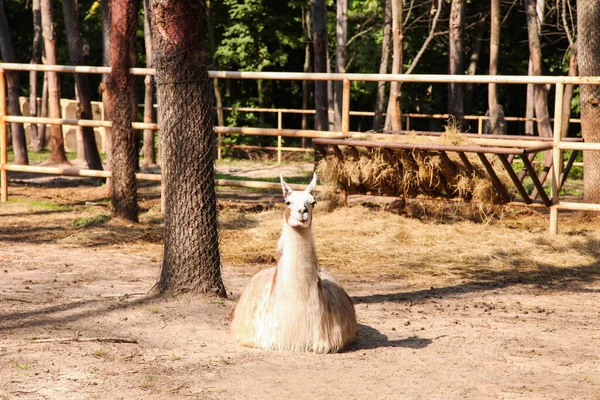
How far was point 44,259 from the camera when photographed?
841 cm

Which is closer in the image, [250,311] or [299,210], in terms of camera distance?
[299,210]

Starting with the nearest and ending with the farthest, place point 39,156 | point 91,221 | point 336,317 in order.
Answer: point 336,317, point 91,221, point 39,156

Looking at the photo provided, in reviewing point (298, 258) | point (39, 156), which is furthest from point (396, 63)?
point (298, 258)

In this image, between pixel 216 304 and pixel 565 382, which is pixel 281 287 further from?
pixel 565 382

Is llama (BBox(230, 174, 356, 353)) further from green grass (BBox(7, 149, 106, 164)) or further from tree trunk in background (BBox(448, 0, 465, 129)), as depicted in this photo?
green grass (BBox(7, 149, 106, 164))

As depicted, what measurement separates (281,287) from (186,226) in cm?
142

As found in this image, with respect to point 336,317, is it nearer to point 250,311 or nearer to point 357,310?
point 250,311

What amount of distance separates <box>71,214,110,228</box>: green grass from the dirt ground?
66 millimetres

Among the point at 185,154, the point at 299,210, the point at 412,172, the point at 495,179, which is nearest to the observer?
the point at 299,210

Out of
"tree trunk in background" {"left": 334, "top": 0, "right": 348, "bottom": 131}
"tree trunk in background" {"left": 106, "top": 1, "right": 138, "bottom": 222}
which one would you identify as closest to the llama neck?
"tree trunk in background" {"left": 106, "top": 1, "right": 138, "bottom": 222}

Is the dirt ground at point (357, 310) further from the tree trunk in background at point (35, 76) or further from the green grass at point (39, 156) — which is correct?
the tree trunk in background at point (35, 76)

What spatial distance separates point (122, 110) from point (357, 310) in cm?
464

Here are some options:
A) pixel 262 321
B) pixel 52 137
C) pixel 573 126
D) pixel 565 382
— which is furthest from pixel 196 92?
Result: pixel 573 126

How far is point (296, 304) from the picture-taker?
17.1 ft
